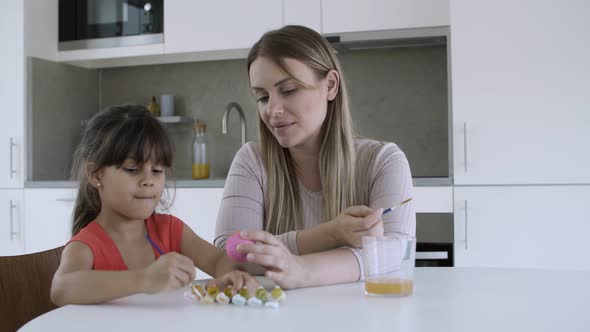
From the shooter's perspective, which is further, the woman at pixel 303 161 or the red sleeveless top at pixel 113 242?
the woman at pixel 303 161

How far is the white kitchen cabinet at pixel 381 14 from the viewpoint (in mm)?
2768

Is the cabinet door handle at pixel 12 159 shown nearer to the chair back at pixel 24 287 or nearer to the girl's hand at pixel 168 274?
the chair back at pixel 24 287

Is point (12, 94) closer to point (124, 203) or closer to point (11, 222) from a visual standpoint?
point (11, 222)

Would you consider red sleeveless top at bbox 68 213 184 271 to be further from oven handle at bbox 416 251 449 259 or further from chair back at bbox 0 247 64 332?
oven handle at bbox 416 251 449 259

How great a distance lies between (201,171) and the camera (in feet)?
11.1

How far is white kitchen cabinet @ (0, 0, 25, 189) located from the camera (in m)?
3.21

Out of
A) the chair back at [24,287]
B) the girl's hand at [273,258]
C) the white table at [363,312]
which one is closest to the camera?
the white table at [363,312]

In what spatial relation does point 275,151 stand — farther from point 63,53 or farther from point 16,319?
point 63,53

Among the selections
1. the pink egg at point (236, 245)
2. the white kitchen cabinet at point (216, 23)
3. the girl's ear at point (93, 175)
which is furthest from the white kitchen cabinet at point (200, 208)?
the pink egg at point (236, 245)

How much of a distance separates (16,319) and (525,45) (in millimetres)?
2095

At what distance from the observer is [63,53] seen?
3.38 metres

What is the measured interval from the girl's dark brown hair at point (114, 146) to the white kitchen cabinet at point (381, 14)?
64.0 inches

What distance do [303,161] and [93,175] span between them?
49 cm

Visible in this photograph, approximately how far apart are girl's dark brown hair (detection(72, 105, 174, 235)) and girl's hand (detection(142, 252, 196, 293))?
1.27 ft
